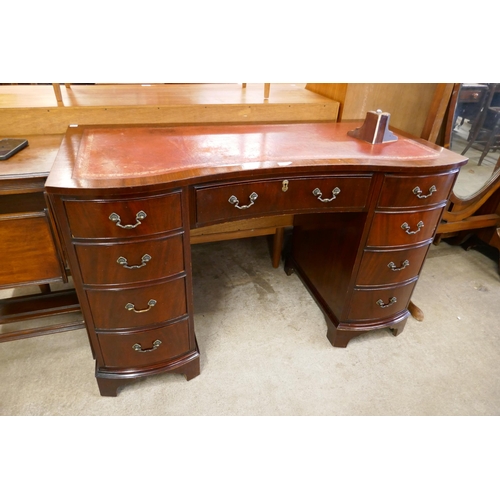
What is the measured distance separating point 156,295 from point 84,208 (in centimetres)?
38

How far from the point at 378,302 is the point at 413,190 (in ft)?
1.69

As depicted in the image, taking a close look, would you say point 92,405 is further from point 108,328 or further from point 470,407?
point 470,407

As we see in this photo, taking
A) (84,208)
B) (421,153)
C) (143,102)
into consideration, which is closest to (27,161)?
(84,208)

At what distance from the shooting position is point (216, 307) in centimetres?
184

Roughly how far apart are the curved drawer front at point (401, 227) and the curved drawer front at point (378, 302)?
0.24m

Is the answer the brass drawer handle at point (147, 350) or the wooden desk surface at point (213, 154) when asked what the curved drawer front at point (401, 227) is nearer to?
the wooden desk surface at point (213, 154)

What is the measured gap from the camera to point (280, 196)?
3.94ft

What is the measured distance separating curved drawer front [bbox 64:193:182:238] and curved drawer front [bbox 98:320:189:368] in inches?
16.1

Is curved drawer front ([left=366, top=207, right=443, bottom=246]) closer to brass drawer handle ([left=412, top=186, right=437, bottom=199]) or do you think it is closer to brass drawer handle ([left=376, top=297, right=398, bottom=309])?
brass drawer handle ([left=412, top=186, right=437, bottom=199])

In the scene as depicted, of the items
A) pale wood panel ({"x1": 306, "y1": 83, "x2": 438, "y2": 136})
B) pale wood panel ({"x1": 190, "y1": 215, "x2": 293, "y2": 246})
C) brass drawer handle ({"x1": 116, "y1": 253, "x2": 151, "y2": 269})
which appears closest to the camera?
brass drawer handle ({"x1": 116, "y1": 253, "x2": 151, "y2": 269})

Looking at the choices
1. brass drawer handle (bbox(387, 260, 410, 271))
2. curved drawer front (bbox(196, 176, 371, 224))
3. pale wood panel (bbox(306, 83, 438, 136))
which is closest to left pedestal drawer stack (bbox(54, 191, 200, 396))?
curved drawer front (bbox(196, 176, 371, 224))

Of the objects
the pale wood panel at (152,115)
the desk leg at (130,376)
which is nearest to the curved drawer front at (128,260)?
the desk leg at (130,376)

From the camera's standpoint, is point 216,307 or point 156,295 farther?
point 216,307

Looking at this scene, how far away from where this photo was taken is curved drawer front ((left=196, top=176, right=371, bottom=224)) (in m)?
1.13
